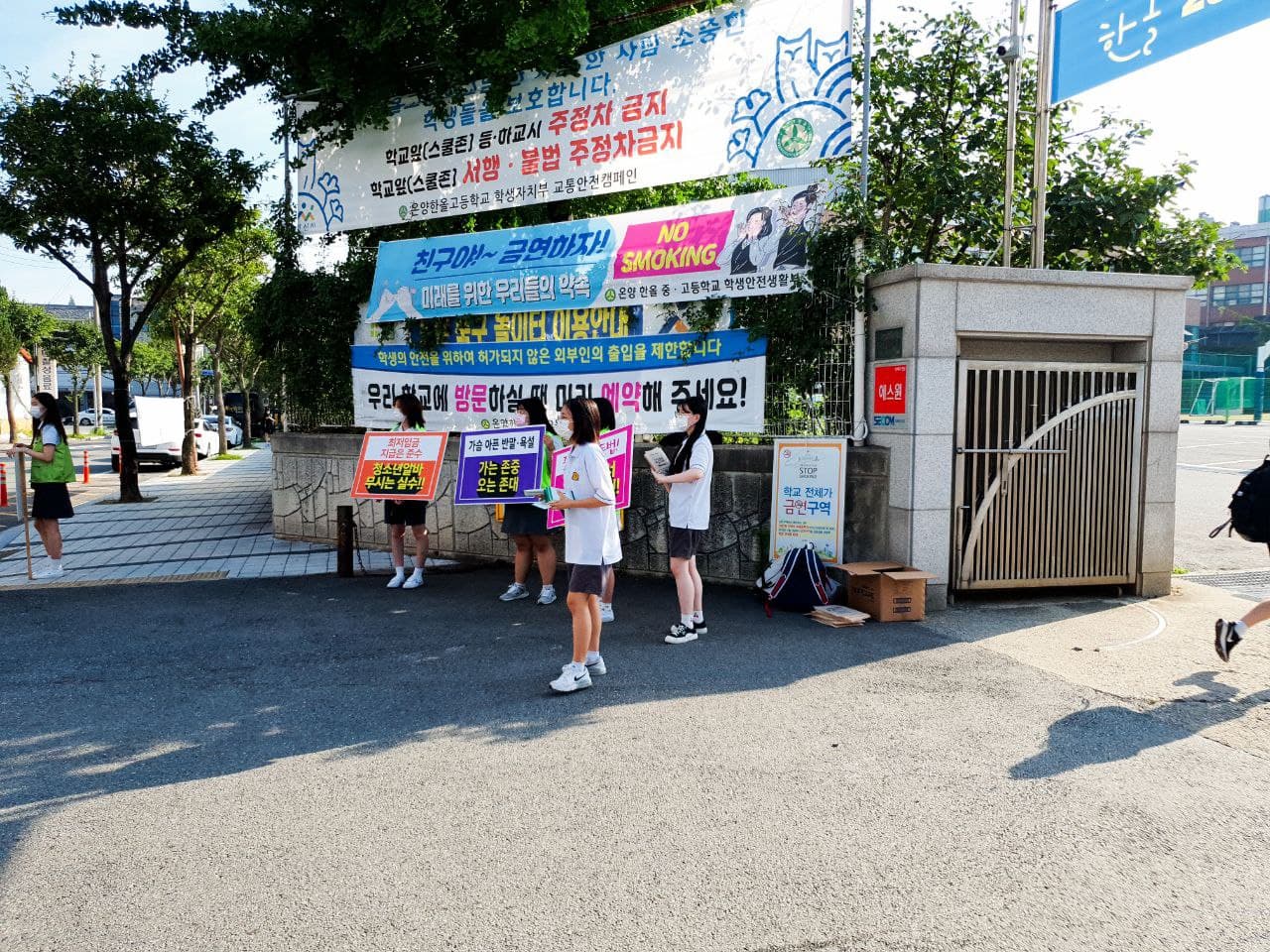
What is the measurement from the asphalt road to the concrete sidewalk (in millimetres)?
3239

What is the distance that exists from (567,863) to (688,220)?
6697 mm

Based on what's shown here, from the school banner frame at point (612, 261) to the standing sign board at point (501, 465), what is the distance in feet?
6.53

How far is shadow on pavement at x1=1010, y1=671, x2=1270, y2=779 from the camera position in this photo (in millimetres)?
4527

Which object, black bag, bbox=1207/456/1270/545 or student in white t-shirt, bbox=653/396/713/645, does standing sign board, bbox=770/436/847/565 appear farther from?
black bag, bbox=1207/456/1270/545

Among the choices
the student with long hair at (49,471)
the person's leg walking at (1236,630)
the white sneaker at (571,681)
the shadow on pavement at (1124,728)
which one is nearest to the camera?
the shadow on pavement at (1124,728)

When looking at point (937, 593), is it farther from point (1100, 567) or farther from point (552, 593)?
point (552, 593)

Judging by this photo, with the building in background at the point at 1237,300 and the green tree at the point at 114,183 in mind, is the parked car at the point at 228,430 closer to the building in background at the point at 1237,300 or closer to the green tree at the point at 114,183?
the green tree at the point at 114,183

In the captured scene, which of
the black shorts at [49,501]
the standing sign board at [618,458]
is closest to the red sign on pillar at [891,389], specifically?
the standing sign board at [618,458]

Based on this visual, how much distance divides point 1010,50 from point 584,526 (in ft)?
21.6

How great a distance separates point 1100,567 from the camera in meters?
8.16

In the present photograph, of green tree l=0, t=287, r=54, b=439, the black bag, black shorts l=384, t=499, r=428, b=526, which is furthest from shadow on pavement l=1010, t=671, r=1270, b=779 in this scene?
green tree l=0, t=287, r=54, b=439

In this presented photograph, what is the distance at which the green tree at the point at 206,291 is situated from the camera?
815 inches

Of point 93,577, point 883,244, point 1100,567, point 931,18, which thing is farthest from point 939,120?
point 93,577

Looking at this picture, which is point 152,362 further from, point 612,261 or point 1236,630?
point 1236,630
